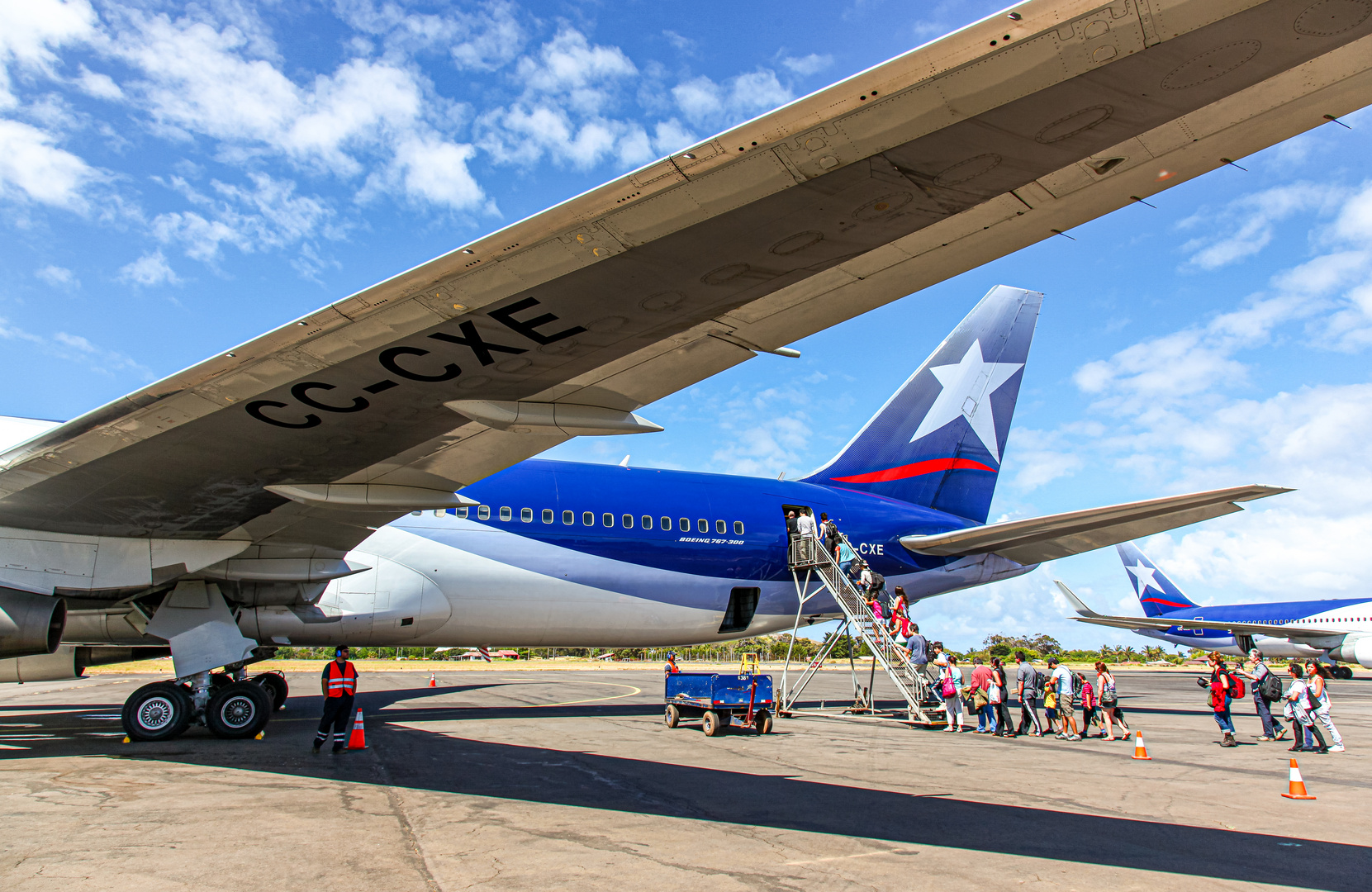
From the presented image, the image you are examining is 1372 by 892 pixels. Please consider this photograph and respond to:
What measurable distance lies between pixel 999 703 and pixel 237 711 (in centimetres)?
1266

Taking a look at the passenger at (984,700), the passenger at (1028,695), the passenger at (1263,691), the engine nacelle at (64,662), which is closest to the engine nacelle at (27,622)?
the engine nacelle at (64,662)

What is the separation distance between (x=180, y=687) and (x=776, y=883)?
1046 centimetres

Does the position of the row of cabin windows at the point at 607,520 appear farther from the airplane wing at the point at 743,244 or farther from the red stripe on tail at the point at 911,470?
the airplane wing at the point at 743,244

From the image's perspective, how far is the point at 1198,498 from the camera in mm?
12789

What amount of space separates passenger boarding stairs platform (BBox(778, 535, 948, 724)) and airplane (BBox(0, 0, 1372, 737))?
996cm

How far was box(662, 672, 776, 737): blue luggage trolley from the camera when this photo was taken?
1306 cm

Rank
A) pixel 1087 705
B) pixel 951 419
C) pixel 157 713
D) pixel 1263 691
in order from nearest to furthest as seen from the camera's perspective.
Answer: pixel 157 713
pixel 1263 691
pixel 1087 705
pixel 951 419

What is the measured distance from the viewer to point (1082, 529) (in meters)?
15.6

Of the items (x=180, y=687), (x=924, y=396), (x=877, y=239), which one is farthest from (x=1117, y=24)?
(x=924, y=396)

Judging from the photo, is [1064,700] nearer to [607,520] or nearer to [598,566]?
[598,566]

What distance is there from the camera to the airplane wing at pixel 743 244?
3.92m

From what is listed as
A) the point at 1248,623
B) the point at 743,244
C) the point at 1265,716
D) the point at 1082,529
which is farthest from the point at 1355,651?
the point at 743,244

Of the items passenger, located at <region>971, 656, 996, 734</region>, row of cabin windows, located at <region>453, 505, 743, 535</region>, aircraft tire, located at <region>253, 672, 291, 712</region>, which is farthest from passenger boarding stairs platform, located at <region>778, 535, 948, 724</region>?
aircraft tire, located at <region>253, 672, 291, 712</region>

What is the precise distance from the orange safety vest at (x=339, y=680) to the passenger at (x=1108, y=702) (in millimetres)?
12585
